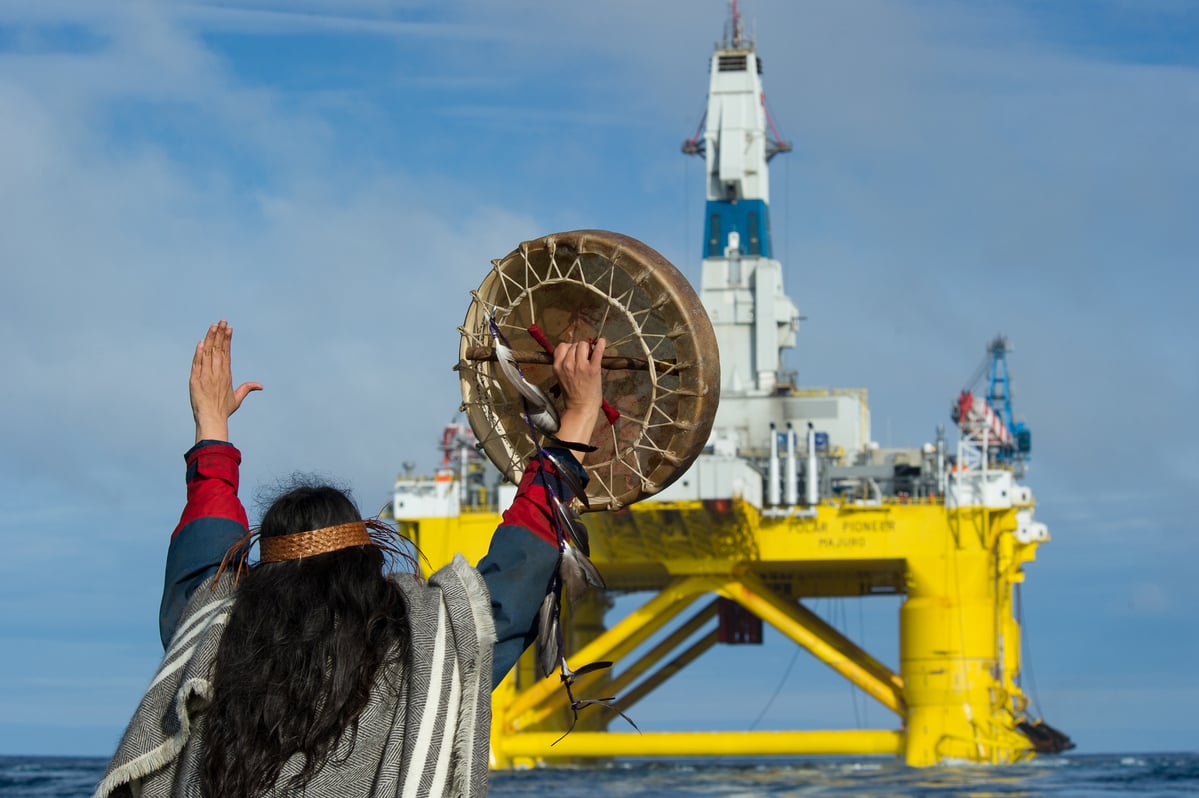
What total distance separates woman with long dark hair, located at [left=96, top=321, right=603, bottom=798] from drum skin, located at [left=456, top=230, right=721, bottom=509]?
4.87 ft

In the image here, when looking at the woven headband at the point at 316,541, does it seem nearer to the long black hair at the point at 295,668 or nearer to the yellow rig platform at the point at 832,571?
the long black hair at the point at 295,668

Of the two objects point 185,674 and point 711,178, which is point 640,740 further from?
point 185,674

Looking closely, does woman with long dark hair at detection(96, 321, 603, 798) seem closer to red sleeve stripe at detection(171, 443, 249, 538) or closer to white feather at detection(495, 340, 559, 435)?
red sleeve stripe at detection(171, 443, 249, 538)

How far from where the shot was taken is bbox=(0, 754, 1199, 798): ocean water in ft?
112

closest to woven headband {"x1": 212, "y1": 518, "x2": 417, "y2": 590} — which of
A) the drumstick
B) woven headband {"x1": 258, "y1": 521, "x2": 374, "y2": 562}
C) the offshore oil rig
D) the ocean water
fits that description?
woven headband {"x1": 258, "y1": 521, "x2": 374, "y2": 562}

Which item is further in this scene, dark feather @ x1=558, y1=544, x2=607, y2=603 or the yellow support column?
the yellow support column

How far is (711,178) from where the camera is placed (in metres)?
47.7

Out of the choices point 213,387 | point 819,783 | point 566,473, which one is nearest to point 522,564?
point 566,473

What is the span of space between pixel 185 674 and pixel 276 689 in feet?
0.75

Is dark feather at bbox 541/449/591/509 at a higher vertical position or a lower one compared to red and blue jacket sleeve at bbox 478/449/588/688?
higher

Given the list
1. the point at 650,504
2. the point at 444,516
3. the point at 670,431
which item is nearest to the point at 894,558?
the point at 650,504

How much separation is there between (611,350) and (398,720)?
2.00 meters

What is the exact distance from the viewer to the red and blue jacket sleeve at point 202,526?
434cm

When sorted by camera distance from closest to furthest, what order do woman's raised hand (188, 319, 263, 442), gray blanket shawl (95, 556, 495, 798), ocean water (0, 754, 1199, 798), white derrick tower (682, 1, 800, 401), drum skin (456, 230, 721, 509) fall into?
gray blanket shawl (95, 556, 495, 798) → woman's raised hand (188, 319, 263, 442) → drum skin (456, 230, 721, 509) → ocean water (0, 754, 1199, 798) → white derrick tower (682, 1, 800, 401)
